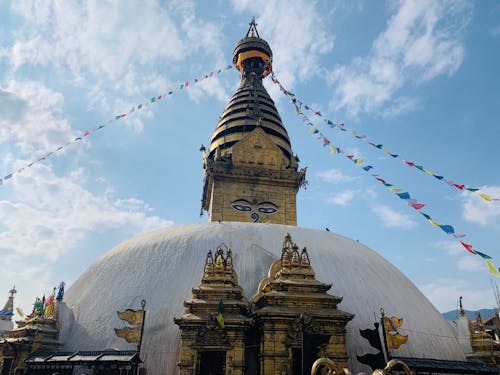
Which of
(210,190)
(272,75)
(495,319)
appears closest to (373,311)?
(210,190)

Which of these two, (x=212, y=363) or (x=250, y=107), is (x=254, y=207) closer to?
(x=250, y=107)

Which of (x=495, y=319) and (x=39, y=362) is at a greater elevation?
(x=495, y=319)

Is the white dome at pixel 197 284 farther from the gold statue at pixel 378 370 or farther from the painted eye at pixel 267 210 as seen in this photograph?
the painted eye at pixel 267 210

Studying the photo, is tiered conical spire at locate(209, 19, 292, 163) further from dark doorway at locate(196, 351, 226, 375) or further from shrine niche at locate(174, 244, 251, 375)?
dark doorway at locate(196, 351, 226, 375)

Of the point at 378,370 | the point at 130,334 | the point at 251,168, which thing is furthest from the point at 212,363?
the point at 251,168

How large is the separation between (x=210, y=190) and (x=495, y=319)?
22765mm

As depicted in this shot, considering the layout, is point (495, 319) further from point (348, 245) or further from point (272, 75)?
point (272, 75)

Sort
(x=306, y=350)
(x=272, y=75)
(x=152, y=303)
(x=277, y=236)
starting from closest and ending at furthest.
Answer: (x=306, y=350)
(x=152, y=303)
(x=277, y=236)
(x=272, y=75)

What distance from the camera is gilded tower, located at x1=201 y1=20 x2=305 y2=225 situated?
2427 centimetres

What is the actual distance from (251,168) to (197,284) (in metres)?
13.3

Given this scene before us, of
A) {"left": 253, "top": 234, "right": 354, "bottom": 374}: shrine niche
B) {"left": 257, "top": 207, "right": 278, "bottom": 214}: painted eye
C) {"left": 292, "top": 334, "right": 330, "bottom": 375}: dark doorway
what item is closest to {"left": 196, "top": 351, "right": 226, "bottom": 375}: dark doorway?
{"left": 253, "top": 234, "right": 354, "bottom": 374}: shrine niche

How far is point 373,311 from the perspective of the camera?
12.5m

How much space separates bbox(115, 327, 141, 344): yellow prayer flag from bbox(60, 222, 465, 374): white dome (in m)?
0.26

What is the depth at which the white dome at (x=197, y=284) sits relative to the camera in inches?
464
